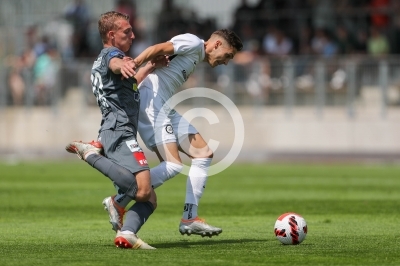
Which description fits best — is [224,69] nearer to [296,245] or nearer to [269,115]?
[269,115]

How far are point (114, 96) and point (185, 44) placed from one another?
3.46 feet

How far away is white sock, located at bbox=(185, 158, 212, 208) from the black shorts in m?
1.08

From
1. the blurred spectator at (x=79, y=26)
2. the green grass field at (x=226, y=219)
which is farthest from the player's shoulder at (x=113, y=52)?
the blurred spectator at (x=79, y=26)

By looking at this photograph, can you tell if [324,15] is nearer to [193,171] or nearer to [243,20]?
[243,20]

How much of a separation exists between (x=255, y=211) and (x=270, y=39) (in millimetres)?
17421

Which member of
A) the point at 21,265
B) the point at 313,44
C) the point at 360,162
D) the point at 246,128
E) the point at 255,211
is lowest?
the point at 21,265

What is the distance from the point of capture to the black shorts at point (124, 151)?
354 inches

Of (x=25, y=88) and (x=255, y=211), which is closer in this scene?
(x=255, y=211)

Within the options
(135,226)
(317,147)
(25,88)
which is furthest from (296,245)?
(25,88)

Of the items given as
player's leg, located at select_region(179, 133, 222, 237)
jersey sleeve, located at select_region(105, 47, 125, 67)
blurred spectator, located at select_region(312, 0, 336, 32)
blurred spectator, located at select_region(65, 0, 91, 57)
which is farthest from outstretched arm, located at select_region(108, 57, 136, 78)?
blurred spectator, located at select_region(65, 0, 91, 57)

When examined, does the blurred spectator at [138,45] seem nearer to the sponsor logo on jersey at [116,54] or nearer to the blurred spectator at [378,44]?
the blurred spectator at [378,44]

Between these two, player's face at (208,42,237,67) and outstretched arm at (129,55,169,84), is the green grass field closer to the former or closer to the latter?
outstretched arm at (129,55,169,84)

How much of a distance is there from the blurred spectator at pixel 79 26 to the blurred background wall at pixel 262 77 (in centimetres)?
3

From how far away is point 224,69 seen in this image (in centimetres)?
2980
